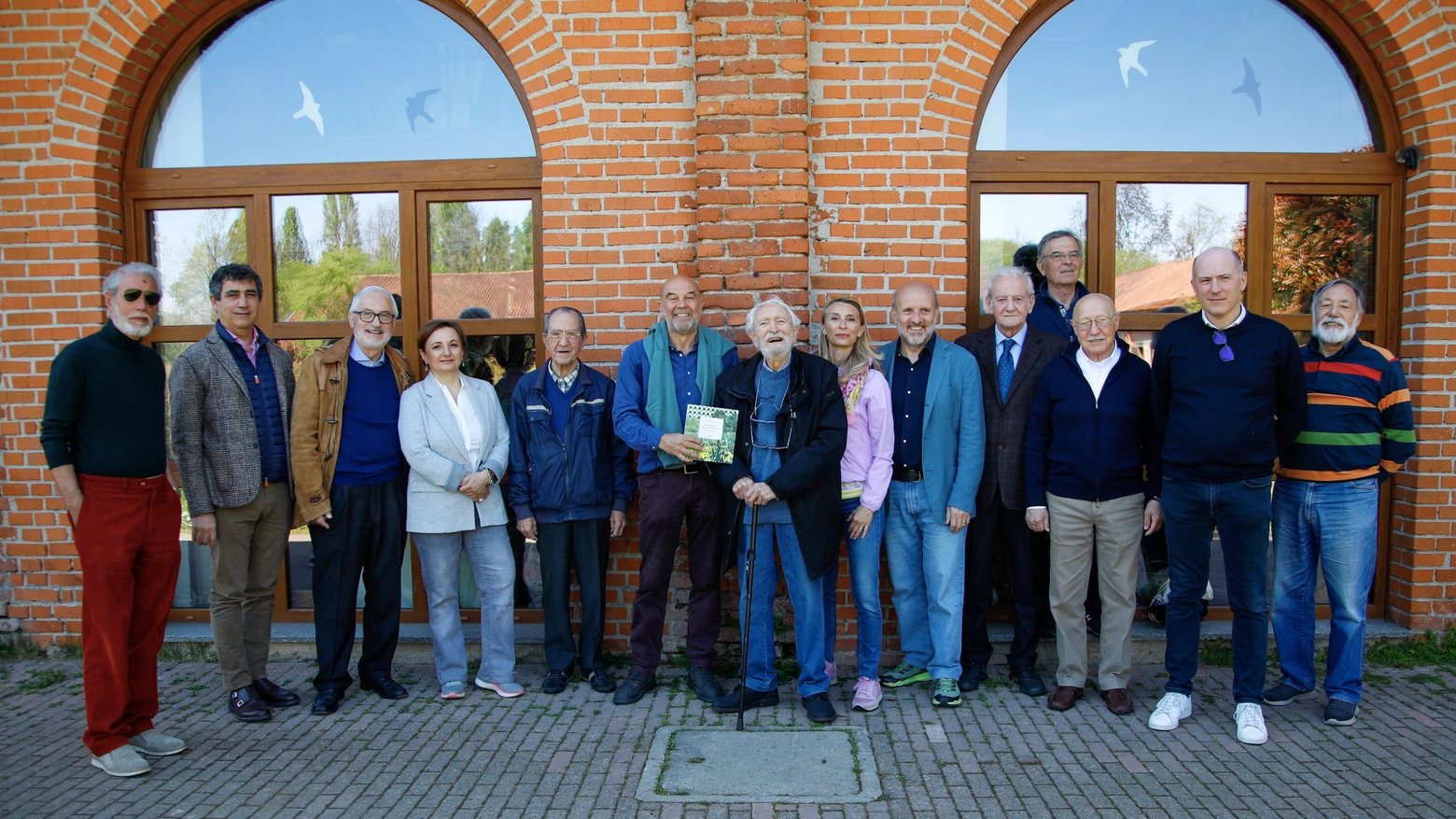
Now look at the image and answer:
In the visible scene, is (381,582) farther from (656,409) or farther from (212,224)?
(212,224)

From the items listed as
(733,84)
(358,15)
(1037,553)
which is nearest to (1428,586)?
(1037,553)

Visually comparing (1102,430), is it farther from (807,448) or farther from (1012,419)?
(807,448)

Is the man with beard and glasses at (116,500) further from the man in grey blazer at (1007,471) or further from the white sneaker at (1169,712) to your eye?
the white sneaker at (1169,712)

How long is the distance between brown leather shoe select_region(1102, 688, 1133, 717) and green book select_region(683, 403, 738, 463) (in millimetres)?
2189

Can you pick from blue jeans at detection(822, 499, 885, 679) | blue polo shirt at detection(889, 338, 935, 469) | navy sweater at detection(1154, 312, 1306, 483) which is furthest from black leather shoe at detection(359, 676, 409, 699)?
navy sweater at detection(1154, 312, 1306, 483)

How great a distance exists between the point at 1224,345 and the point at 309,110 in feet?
17.3

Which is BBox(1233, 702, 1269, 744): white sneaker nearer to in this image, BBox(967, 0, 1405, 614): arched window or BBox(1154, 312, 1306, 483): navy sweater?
BBox(1154, 312, 1306, 483): navy sweater

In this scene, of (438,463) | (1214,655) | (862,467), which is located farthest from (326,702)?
(1214,655)

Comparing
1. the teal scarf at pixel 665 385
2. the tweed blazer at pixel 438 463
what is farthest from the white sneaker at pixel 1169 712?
the tweed blazer at pixel 438 463

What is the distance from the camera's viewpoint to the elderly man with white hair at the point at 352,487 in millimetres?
4258

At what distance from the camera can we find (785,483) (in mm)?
3967

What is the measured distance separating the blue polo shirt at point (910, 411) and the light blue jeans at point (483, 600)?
6.96 feet

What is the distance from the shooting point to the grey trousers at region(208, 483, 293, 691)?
420 centimetres

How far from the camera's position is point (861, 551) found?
4.31 meters
